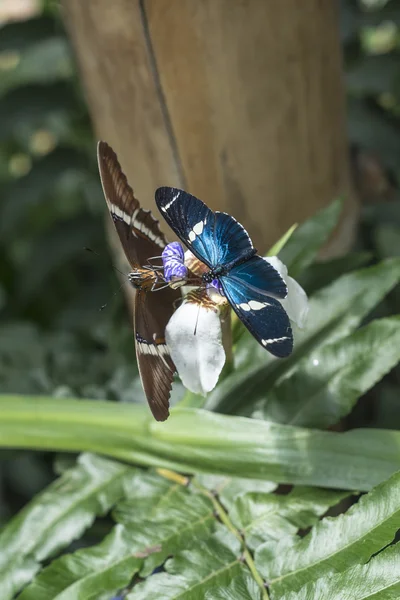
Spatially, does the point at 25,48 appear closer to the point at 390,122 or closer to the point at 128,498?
the point at 390,122

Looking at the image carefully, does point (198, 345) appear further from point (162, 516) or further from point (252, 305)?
point (162, 516)

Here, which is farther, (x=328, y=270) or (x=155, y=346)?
(x=328, y=270)

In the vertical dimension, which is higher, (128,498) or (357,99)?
(357,99)

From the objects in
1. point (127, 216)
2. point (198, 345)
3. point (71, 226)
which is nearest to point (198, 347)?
point (198, 345)

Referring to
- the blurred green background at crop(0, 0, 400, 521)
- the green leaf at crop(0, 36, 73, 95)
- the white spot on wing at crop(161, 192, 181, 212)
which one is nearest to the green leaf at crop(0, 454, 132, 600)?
the blurred green background at crop(0, 0, 400, 521)

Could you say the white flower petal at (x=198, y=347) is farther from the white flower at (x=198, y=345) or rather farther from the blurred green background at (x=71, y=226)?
the blurred green background at (x=71, y=226)

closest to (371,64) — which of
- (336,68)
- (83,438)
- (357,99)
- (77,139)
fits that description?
(357,99)

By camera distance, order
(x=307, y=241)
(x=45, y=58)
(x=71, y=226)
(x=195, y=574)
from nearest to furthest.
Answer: (x=195, y=574), (x=307, y=241), (x=45, y=58), (x=71, y=226)
